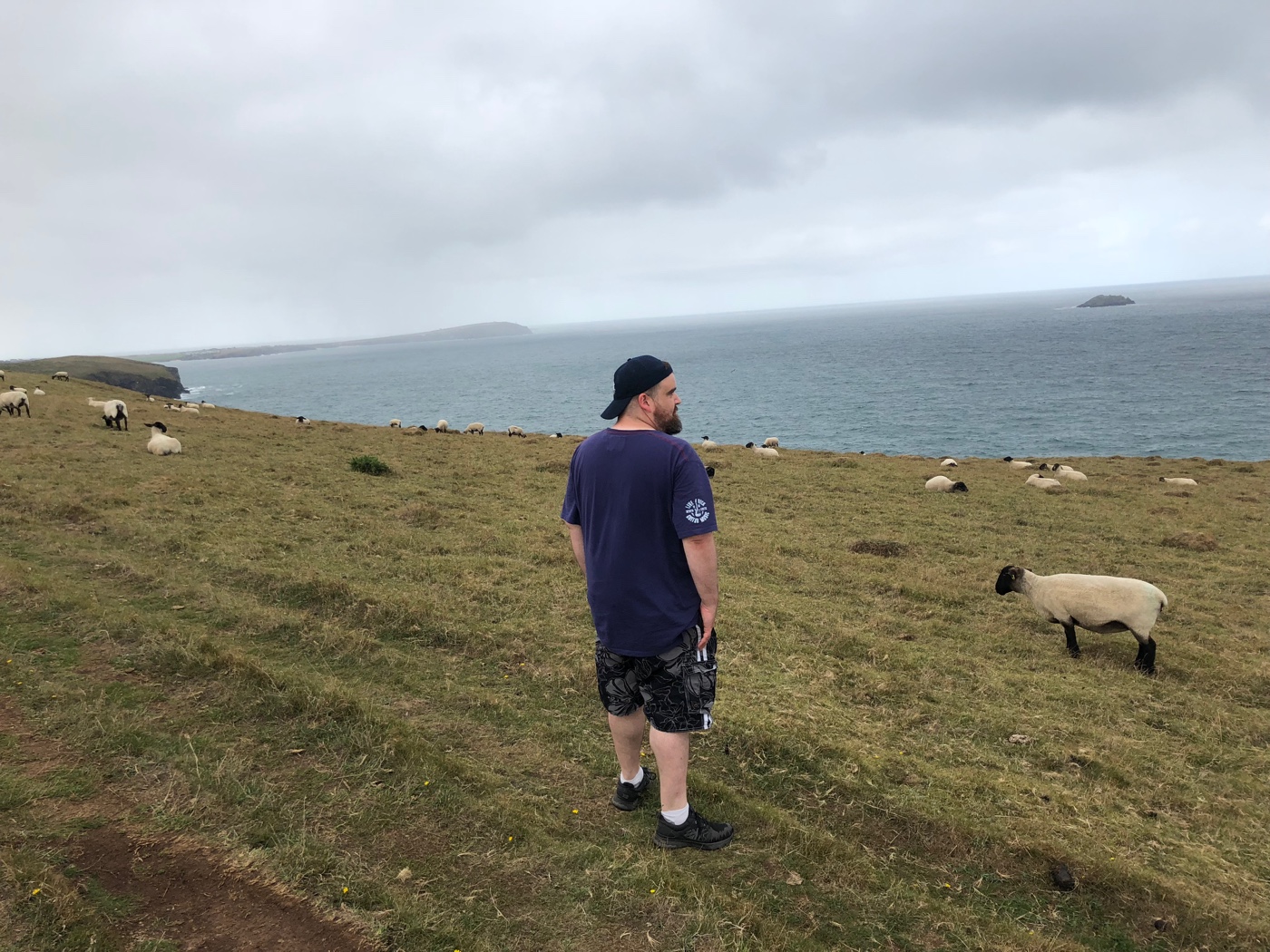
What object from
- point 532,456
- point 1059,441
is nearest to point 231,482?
point 532,456

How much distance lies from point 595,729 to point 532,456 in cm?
2090

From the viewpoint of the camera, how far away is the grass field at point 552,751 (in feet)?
13.1

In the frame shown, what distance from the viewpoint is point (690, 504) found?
4.02 meters

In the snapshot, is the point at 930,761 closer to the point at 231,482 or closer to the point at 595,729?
the point at 595,729

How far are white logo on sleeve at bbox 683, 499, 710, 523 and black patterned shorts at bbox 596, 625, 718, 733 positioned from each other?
79cm

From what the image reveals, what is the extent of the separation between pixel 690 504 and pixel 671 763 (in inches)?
72.2

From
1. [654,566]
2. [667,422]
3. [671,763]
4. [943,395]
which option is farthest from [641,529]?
[943,395]

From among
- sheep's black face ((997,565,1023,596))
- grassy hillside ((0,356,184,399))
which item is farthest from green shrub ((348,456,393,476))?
grassy hillside ((0,356,184,399))

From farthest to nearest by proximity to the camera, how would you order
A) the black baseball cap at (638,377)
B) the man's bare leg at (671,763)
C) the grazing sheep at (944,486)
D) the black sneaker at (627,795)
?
the grazing sheep at (944,486) < the black sneaker at (627,795) < the man's bare leg at (671,763) < the black baseball cap at (638,377)

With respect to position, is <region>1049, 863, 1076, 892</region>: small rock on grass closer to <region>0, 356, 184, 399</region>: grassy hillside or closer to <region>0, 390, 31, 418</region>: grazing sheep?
<region>0, 390, 31, 418</region>: grazing sheep

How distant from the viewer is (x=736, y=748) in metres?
6.08

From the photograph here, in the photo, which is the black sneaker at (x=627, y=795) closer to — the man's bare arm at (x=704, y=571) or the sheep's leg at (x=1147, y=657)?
the man's bare arm at (x=704, y=571)

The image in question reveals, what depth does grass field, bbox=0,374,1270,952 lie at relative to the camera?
13.1 feet

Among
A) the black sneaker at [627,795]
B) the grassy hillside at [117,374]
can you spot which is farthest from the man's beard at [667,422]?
the grassy hillside at [117,374]
